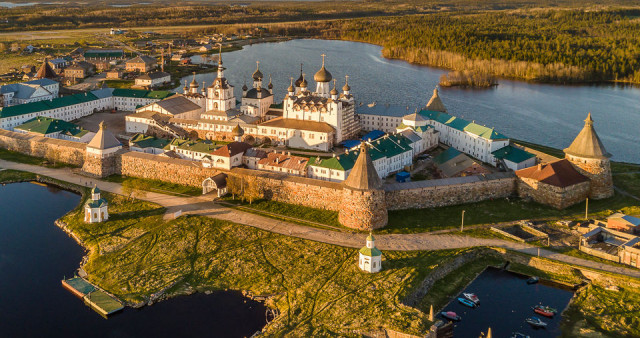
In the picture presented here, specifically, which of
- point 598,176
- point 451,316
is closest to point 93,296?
point 451,316

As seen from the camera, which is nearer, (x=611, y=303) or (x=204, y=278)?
(x=611, y=303)

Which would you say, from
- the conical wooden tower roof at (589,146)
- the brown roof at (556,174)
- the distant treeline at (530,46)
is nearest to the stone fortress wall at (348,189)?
the brown roof at (556,174)

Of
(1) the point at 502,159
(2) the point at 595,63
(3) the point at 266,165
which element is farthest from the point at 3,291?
(2) the point at 595,63

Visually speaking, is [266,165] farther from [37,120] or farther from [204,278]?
[37,120]

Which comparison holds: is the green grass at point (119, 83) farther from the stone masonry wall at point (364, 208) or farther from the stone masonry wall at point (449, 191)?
the stone masonry wall at point (364, 208)

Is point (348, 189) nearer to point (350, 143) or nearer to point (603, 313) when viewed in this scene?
point (603, 313)
